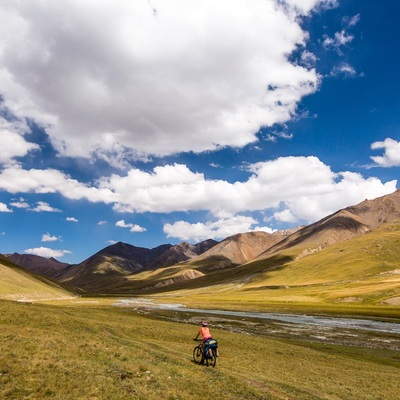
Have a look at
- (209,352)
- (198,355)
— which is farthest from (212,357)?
(198,355)

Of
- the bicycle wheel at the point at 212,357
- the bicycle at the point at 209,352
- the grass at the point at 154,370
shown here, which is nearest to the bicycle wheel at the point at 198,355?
the bicycle at the point at 209,352

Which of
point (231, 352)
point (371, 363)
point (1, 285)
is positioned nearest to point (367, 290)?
point (371, 363)

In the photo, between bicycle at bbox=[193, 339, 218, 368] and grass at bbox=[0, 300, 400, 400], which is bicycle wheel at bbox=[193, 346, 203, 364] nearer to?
bicycle at bbox=[193, 339, 218, 368]

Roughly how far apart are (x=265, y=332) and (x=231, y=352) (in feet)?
102

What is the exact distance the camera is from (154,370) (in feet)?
80.9

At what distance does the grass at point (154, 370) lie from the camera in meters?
19.9

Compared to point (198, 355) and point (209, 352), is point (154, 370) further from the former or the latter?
point (198, 355)

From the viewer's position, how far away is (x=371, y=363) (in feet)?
137

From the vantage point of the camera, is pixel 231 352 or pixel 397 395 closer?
pixel 397 395

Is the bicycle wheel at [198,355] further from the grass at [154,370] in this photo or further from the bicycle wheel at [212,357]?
the bicycle wheel at [212,357]

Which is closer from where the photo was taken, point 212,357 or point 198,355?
point 212,357

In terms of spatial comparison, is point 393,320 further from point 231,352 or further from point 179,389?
point 179,389

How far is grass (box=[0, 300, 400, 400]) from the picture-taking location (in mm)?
19938

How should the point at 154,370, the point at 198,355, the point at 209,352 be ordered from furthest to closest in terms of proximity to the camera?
1. the point at 198,355
2. the point at 209,352
3. the point at 154,370
